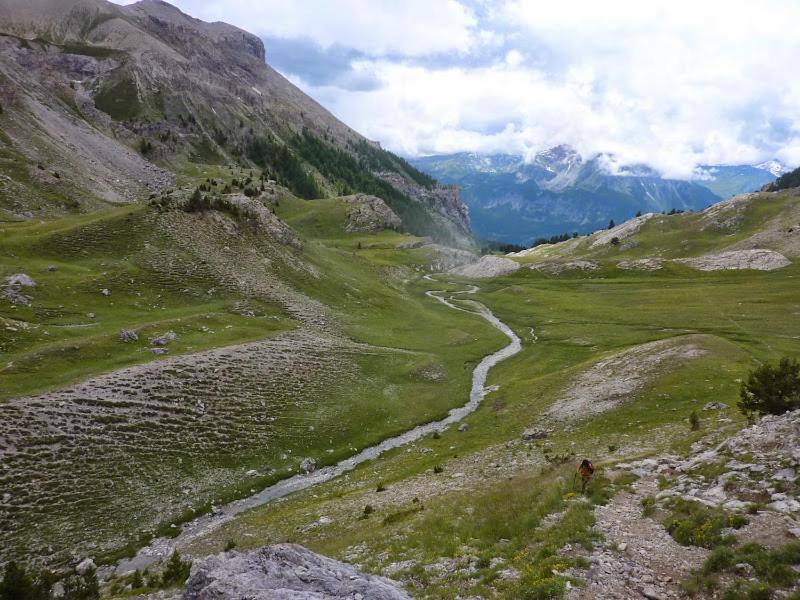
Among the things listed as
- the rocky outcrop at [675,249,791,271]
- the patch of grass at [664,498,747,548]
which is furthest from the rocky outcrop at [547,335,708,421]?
the rocky outcrop at [675,249,791,271]

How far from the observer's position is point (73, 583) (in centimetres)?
2544

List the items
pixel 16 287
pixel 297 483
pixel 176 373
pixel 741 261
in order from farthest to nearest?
pixel 741 261 < pixel 16 287 < pixel 176 373 < pixel 297 483

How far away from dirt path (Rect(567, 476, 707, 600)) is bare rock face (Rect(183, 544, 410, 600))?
7.43m

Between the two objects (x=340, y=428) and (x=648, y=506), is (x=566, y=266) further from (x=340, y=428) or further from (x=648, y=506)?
(x=648, y=506)

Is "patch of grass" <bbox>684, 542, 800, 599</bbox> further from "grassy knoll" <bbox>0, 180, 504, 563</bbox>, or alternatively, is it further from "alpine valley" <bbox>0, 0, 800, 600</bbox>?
"grassy knoll" <bbox>0, 180, 504, 563</bbox>

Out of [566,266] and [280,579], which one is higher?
[566,266]

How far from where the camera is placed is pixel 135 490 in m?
38.1

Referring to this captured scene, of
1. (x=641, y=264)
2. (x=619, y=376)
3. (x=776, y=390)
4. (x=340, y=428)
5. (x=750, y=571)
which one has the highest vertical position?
(x=641, y=264)

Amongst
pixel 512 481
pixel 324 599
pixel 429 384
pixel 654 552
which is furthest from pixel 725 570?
pixel 429 384

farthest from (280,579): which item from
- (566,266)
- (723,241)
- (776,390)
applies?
(723,241)

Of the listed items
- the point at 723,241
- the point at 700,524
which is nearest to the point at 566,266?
the point at 723,241

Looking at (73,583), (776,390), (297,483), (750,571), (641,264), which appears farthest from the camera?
(641,264)

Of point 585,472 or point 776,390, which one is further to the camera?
point 776,390

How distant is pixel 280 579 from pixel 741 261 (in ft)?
559
